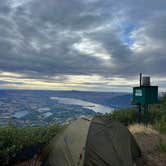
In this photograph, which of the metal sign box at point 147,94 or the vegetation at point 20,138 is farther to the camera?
the metal sign box at point 147,94

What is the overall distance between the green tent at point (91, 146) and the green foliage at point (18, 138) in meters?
1.10

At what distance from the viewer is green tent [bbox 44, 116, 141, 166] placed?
6879 mm

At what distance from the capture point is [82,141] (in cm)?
699

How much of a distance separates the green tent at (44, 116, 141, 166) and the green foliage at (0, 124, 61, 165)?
1100 mm

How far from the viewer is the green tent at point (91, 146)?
688 centimetres

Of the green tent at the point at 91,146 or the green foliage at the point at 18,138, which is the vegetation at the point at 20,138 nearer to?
the green foliage at the point at 18,138

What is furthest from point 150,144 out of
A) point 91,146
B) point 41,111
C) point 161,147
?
point 41,111

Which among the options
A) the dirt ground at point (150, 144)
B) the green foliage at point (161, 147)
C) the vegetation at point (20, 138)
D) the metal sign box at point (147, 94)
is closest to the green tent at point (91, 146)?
the dirt ground at point (150, 144)

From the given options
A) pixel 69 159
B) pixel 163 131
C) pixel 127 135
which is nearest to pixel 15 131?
pixel 69 159

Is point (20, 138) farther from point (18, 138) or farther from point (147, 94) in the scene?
point (147, 94)

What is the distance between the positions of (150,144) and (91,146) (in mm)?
4088

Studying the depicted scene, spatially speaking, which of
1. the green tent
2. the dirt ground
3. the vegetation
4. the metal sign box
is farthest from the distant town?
the metal sign box

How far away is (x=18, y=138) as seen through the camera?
833 cm

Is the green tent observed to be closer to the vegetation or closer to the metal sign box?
the vegetation
